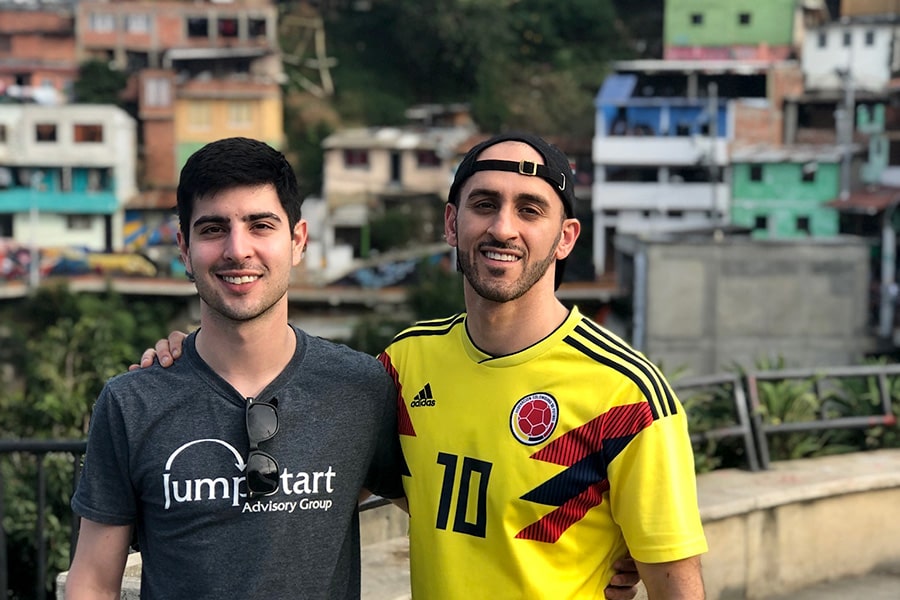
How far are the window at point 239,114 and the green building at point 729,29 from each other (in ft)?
53.7

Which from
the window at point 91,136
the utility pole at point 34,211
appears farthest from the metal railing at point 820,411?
the window at point 91,136

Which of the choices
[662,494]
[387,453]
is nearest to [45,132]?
[387,453]

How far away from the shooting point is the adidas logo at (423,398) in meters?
2.88

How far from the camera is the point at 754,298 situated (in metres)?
29.9

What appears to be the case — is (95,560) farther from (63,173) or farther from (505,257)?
(63,173)

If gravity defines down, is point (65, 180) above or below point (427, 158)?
below

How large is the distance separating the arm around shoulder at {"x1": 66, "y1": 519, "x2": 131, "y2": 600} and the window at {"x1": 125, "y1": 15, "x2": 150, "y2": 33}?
48555mm

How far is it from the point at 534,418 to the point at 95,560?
38.7 inches

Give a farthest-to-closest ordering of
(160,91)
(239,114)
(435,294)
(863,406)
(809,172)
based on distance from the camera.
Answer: (239,114) < (160,91) < (809,172) < (435,294) < (863,406)

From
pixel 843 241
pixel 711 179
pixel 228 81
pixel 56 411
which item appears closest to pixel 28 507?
pixel 56 411

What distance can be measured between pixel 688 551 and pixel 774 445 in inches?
159

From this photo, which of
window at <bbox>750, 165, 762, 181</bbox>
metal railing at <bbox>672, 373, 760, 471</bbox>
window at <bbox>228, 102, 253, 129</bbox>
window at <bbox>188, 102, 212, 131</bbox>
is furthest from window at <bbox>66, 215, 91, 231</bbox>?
metal railing at <bbox>672, 373, 760, 471</bbox>

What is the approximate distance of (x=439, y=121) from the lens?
4803 centimetres

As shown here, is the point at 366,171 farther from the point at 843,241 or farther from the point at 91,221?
the point at 843,241
